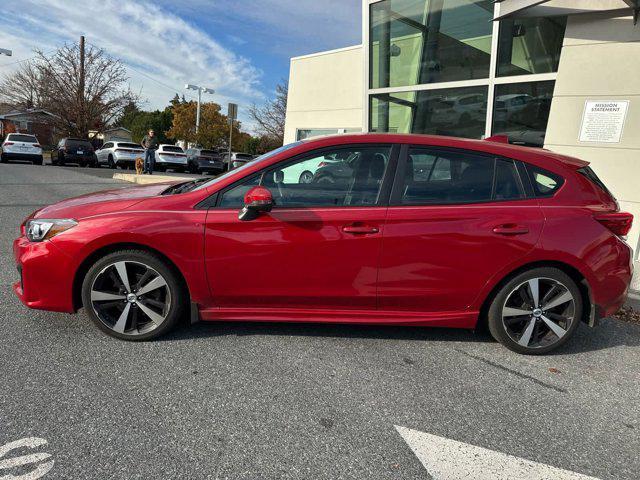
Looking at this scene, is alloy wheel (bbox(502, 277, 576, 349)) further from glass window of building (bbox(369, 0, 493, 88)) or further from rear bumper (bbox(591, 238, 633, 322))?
glass window of building (bbox(369, 0, 493, 88))

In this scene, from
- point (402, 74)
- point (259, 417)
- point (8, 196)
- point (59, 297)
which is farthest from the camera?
point (402, 74)

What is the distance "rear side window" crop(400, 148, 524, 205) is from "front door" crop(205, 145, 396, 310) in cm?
20

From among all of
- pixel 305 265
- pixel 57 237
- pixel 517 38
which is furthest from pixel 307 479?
pixel 517 38

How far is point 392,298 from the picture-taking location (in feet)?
10.7

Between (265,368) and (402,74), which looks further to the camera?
(402,74)

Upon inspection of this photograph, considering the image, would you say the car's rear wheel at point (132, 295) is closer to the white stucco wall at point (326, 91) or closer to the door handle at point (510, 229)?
the door handle at point (510, 229)

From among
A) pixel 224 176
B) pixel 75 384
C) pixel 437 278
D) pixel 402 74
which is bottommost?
pixel 75 384

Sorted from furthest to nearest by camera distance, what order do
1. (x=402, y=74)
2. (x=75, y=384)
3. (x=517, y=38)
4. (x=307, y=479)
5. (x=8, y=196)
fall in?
1. (x=402, y=74)
2. (x=8, y=196)
3. (x=517, y=38)
4. (x=75, y=384)
5. (x=307, y=479)

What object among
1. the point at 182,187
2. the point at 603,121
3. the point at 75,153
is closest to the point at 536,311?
the point at 182,187

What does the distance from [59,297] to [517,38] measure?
9.64 m

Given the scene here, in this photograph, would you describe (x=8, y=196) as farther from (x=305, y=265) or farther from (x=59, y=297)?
(x=305, y=265)

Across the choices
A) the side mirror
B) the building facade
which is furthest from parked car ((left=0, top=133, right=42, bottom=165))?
the side mirror

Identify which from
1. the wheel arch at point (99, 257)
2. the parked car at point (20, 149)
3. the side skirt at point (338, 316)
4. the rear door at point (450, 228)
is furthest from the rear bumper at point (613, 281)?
the parked car at point (20, 149)

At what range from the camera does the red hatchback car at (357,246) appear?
312 cm
